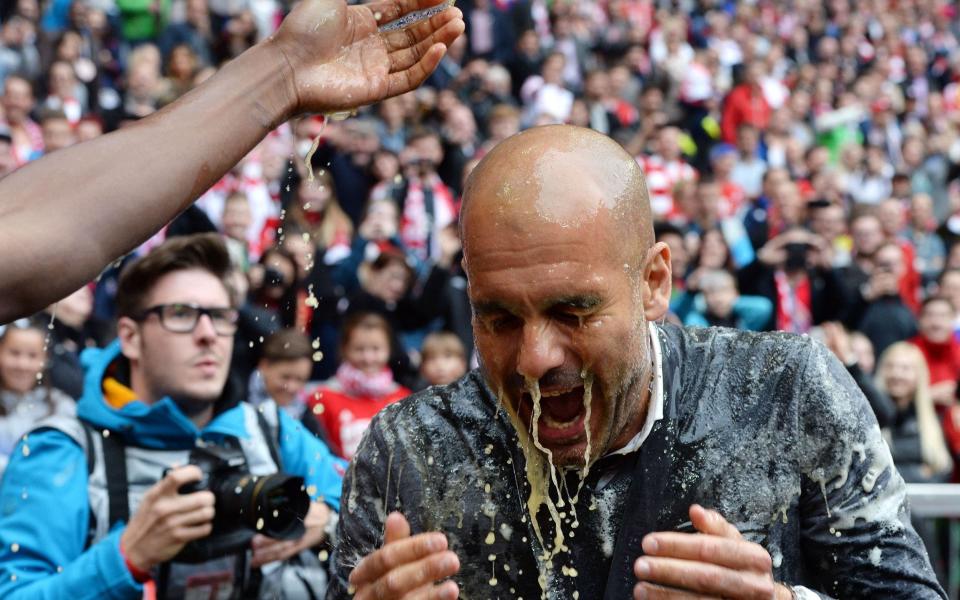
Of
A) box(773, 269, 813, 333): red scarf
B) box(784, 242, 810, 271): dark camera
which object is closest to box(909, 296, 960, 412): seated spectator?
box(773, 269, 813, 333): red scarf

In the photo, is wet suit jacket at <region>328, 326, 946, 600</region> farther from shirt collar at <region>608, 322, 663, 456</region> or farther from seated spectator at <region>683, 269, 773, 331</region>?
seated spectator at <region>683, 269, 773, 331</region>

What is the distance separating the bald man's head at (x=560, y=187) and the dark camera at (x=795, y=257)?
6.99m

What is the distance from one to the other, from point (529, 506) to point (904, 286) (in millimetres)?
8794

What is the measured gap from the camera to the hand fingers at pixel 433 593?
7.58 feet

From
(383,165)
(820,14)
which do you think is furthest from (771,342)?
(820,14)

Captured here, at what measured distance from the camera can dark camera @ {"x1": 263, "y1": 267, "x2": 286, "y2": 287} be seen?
7.17 meters

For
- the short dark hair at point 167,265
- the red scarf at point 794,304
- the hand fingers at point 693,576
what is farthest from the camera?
the red scarf at point 794,304

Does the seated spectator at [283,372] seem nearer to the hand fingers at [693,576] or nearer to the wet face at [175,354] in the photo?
the wet face at [175,354]

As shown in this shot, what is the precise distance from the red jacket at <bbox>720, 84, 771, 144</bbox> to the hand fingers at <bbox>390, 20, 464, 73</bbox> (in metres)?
12.8

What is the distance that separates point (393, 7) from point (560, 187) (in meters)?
0.54

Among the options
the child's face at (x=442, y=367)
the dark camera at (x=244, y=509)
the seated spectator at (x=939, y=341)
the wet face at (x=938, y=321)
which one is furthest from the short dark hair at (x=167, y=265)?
the wet face at (x=938, y=321)

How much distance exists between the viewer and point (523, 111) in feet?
46.1

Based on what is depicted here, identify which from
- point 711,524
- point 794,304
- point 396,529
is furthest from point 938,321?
point 396,529

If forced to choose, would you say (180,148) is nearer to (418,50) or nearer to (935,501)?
(418,50)
